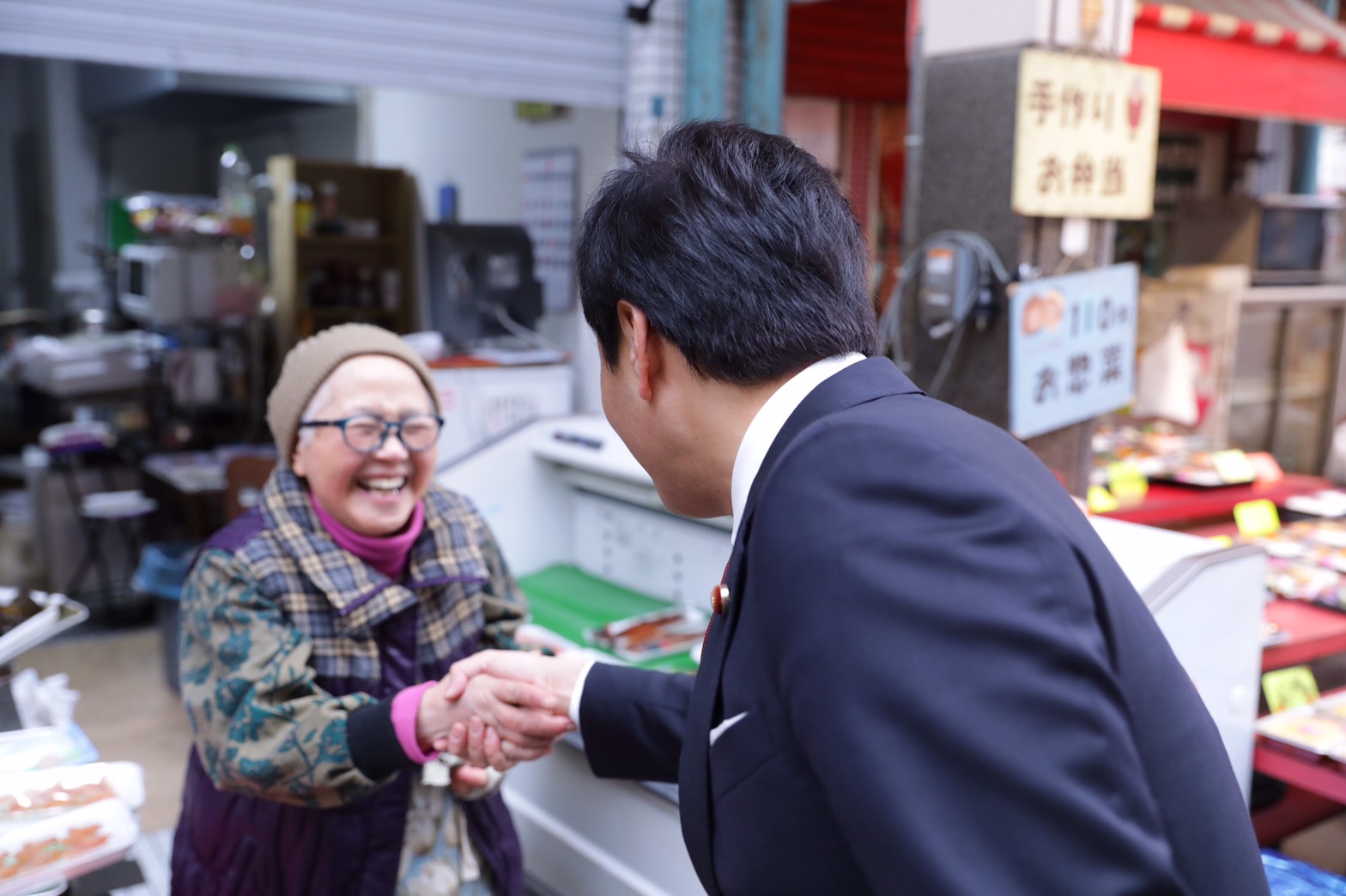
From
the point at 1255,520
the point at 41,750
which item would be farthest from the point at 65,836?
the point at 1255,520

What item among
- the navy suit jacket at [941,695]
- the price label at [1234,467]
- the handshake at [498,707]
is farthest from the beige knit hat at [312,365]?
the price label at [1234,467]

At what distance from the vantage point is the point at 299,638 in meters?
1.77

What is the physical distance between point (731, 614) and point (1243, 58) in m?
3.48

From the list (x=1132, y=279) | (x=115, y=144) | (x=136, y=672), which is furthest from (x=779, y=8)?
(x=115, y=144)

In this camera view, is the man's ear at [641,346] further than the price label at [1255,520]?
No

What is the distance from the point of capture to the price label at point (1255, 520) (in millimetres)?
3719

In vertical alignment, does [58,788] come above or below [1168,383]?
below

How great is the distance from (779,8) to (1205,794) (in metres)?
4.25

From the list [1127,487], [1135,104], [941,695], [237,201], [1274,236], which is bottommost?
[1127,487]

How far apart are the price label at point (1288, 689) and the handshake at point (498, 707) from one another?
5.63ft

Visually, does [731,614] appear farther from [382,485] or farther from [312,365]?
[312,365]

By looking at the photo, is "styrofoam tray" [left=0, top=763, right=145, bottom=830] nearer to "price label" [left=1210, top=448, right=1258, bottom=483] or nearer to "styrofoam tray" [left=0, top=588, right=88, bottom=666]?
"styrofoam tray" [left=0, top=588, right=88, bottom=666]

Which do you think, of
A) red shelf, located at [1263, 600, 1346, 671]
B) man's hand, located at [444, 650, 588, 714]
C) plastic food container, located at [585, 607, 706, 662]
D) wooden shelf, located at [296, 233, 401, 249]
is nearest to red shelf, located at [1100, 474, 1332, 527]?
red shelf, located at [1263, 600, 1346, 671]

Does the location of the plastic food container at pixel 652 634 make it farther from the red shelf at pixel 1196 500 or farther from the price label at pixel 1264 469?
the price label at pixel 1264 469
